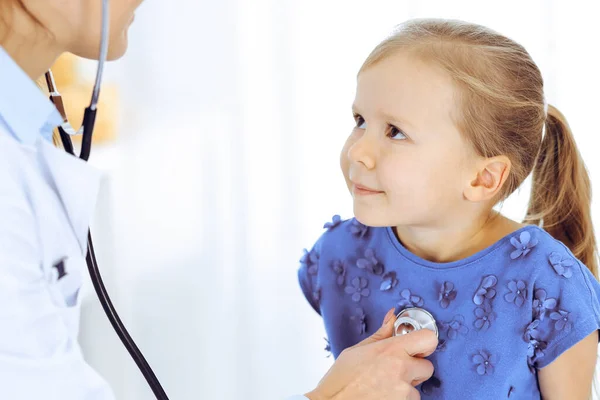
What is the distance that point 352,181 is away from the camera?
3.79ft

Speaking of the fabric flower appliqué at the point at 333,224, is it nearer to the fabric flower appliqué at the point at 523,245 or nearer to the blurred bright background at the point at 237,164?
the fabric flower appliqué at the point at 523,245

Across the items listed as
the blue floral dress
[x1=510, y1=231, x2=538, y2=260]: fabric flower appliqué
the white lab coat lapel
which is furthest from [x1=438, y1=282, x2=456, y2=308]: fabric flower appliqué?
the white lab coat lapel

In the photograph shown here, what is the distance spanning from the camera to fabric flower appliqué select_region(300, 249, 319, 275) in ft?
4.44

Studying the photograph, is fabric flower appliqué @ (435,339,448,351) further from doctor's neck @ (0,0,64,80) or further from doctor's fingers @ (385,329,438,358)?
doctor's neck @ (0,0,64,80)

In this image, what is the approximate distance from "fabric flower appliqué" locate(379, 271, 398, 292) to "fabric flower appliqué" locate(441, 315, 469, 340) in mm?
115

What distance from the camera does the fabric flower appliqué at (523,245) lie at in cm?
112

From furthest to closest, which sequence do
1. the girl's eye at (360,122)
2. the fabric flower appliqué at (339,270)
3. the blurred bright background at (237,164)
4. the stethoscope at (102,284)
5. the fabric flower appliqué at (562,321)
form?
the blurred bright background at (237,164) < the fabric flower appliqué at (339,270) < the girl's eye at (360,122) < the fabric flower appliqué at (562,321) < the stethoscope at (102,284)

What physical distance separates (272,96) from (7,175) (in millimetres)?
1067

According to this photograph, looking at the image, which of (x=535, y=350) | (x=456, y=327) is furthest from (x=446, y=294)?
(x=535, y=350)

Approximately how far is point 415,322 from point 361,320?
13cm

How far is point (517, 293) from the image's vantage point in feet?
3.67

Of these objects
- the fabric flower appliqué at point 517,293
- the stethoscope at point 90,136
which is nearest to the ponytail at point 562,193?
the fabric flower appliqué at point 517,293

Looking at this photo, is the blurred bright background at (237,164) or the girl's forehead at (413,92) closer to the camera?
the girl's forehead at (413,92)

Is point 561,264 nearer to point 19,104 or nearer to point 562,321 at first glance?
point 562,321
